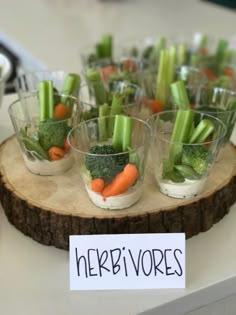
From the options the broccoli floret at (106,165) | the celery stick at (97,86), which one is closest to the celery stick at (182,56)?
→ the celery stick at (97,86)

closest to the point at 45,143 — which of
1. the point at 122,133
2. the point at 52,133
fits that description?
the point at 52,133

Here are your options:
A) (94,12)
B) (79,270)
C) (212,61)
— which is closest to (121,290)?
(79,270)

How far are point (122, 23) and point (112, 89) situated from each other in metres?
0.88

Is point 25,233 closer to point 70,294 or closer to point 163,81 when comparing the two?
point 70,294

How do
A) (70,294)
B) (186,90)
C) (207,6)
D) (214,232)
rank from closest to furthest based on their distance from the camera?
1. (70,294)
2. (214,232)
3. (186,90)
4. (207,6)

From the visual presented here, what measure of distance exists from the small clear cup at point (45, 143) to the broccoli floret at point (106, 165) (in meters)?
0.09

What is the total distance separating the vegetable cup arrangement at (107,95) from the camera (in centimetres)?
81

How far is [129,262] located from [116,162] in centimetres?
13

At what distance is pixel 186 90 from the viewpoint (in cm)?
88

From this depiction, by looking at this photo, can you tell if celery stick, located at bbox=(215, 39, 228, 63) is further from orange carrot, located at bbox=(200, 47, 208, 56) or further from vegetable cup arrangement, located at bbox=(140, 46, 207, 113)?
vegetable cup arrangement, located at bbox=(140, 46, 207, 113)

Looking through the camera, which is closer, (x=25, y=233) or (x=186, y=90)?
(x=25, y=233)

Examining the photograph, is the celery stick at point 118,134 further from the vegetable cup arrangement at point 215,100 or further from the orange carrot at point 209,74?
the orange carrot at point 209,74

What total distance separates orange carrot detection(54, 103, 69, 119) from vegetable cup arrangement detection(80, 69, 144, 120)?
0.03 metres

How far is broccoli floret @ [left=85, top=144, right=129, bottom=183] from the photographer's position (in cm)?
66
